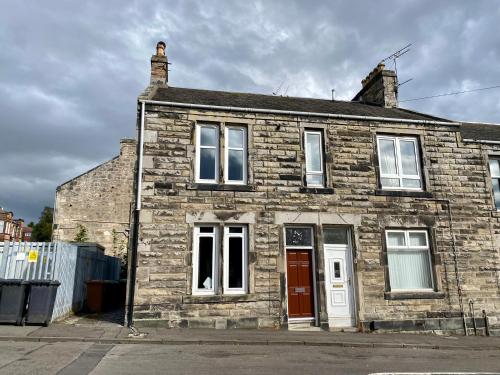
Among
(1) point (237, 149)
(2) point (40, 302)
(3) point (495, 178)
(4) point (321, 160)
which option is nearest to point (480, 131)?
(3) point (495, 178)

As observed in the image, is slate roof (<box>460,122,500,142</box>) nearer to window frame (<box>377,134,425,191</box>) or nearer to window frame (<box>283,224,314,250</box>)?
window frame (<box>377,134,425,191</box>)

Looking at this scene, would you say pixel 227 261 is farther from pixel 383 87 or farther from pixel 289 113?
pixel 383 87

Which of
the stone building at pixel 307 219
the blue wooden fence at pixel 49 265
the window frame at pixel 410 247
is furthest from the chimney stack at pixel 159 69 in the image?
the window frame at pixel 410 247

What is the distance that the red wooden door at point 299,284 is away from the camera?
37.3 feet

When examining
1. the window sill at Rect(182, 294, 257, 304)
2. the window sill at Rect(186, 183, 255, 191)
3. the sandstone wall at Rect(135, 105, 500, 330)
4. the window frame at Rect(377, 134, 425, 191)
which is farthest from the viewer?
the window frame at Rect(377, 134, 425, 191)

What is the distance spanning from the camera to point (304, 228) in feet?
39.2

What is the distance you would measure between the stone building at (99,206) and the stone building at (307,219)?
970 cm

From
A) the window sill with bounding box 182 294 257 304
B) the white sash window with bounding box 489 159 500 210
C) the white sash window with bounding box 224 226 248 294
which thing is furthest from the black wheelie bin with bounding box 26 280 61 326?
the white sash window with bounding box 489 159 500 210

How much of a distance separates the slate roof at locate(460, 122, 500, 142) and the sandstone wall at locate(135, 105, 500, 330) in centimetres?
109

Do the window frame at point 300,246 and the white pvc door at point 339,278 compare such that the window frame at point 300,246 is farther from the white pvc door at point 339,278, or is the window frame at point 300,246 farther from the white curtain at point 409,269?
the white curtain at point 409,269

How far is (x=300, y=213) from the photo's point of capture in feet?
38.5

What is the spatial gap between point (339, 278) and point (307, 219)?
1921 mm

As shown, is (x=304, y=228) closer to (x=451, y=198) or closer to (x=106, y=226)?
(x=451, y=198)

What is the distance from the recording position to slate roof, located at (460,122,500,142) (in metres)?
14.2
